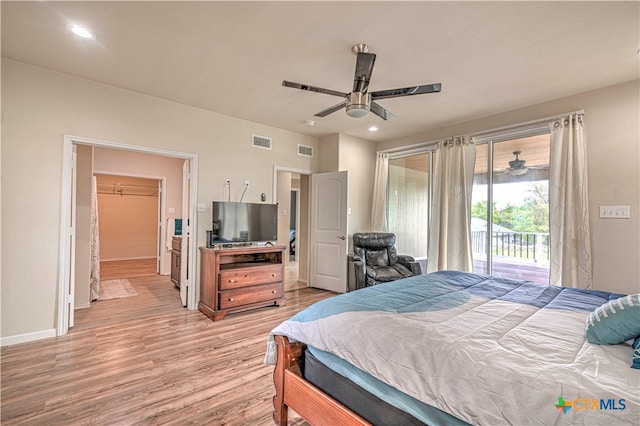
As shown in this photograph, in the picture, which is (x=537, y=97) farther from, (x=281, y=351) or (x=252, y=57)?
(x=281, y=351)

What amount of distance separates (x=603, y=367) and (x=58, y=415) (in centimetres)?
290

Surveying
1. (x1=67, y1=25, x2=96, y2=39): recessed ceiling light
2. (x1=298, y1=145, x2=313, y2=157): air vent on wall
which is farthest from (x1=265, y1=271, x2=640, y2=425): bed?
(x1=298, y1=145, x2=313, y2=157): air vent on wall

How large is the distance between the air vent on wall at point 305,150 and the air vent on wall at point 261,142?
64cm

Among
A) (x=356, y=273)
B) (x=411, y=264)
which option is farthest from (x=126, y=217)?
(x=411, y=264)

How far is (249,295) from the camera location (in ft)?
12.6

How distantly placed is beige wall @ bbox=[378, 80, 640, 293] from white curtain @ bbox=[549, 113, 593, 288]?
100 millimetres

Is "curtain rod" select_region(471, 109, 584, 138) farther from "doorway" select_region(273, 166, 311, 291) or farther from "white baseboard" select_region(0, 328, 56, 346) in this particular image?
"white baseboard" select_region(0, 328, 56, 346)

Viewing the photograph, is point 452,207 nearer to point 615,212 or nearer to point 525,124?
point 525,124

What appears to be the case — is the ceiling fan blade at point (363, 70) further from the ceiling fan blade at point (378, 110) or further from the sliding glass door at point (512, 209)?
the sliding glass door at point (512, 209)

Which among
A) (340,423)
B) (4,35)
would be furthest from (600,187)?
(4,35)

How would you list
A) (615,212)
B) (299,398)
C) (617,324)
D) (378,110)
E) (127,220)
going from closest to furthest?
(617,324)
(299,398)
(378,110)
(615,212)
(127,220)

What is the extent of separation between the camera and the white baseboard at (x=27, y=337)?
2785 millimetres

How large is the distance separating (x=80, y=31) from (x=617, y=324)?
12.9ft

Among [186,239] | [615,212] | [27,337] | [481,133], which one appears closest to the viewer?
[27,337]
